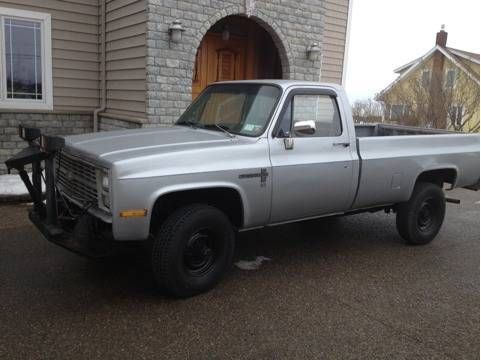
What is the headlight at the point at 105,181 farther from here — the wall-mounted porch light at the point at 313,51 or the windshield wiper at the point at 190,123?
the wall-mounted porch light at the point at 313,51

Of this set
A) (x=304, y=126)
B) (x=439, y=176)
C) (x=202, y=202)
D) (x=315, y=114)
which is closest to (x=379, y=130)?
(x=439, y=176)

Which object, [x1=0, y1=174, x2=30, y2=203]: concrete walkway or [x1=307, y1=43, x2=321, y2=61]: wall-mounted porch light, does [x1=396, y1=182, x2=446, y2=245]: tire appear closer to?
[x1=307, y1=43, x2=321, y2=61]: wall-mounted porch light

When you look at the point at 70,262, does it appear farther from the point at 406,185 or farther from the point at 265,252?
the point at 406,185

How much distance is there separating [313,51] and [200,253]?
701cm

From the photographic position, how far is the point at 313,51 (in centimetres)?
1005

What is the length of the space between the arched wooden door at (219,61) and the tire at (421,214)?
557cm

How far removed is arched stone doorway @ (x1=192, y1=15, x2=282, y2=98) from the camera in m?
10.2

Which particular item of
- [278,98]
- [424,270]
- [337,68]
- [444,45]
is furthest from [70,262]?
[444,45]

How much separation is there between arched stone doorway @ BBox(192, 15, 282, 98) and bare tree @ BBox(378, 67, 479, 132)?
8.63 meters

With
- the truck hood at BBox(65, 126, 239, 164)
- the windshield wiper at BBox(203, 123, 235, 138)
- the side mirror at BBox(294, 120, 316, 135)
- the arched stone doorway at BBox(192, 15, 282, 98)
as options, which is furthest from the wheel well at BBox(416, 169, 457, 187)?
the arched stone doorway at BBox(192, 15, 282, 98)

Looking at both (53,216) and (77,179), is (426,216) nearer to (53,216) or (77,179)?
(77,179)

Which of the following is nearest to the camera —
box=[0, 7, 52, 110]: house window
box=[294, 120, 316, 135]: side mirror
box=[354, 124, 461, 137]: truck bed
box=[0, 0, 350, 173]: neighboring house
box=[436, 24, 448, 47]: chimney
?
box=[294, 120, 316, 135]: side mirror

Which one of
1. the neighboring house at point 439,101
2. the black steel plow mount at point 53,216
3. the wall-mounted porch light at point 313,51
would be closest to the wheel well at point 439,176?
the black steel plow mount at point 53,216

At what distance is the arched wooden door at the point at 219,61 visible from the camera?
33.2ft
